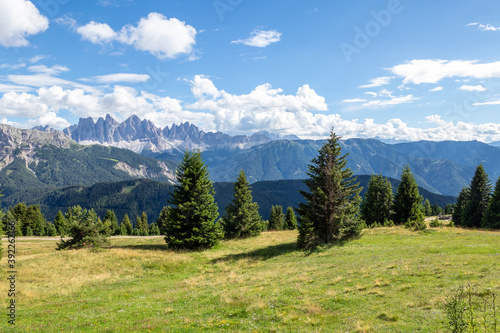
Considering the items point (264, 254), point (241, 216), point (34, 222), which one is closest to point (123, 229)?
point (34, 222)

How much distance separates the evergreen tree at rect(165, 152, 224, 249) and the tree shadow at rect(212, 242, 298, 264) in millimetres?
5232

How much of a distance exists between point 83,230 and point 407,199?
183 feet

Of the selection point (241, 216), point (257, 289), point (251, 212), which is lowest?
point (257, 289)

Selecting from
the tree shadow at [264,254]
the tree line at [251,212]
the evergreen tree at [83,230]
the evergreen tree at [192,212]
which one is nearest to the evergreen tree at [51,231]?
the tree line at [251,212]

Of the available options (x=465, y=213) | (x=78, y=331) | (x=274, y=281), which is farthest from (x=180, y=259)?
(x=465, y=213)

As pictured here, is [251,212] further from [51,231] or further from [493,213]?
[51,231]

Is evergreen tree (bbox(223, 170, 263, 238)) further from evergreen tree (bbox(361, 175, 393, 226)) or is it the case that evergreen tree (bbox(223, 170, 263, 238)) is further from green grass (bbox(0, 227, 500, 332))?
evergreen tree (bbox(361, 175, 393, 226))

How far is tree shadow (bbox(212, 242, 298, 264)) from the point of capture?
30391 mm

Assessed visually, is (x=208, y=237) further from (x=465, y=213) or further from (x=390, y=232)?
(x=465, y=213)

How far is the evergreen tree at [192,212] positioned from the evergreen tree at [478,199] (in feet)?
183

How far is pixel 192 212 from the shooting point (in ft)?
117

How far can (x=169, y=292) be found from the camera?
771 inches

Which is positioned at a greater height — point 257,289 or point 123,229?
point 257,289

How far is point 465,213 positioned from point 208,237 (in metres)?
57.9
